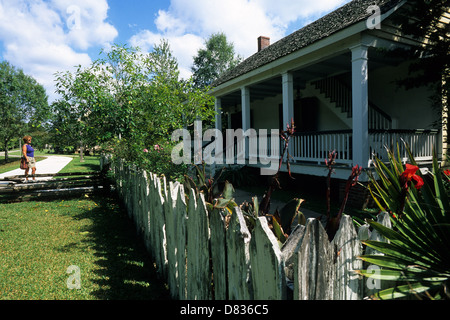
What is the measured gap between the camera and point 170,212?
9.66ft

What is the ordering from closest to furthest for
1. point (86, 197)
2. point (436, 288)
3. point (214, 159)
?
point (436, 288), point (86, 197), point (214, 159)

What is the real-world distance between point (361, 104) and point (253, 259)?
5.98 m

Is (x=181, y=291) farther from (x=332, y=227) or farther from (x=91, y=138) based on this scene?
(x=91, y=138)

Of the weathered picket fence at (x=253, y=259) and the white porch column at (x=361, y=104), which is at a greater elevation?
the white porch column at (x=361, y=104)

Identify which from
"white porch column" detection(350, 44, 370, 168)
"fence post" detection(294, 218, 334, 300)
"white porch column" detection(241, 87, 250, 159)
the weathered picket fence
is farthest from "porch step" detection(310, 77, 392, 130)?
"fence post" detection(294, 218, 334, 300)

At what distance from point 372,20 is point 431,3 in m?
1.40

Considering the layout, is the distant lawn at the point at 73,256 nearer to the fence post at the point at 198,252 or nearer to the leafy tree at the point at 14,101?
the fence post at the point at 198,252

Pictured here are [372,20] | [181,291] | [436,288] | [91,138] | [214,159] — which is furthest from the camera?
[214,159]

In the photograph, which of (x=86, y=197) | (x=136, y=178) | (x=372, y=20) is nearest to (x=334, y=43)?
(x=372, y=20)

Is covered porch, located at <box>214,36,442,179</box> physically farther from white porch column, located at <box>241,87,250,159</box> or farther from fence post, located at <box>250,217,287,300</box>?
fence post, located at <box>250,217,287,300</box>

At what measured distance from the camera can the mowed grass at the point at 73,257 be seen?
10.00 feet

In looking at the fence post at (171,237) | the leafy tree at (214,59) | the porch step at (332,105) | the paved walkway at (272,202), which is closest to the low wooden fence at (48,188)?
the paved walkway at (272,202)

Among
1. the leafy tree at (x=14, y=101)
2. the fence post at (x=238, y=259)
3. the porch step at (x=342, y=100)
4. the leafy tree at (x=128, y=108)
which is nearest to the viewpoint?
the fence post at (x=238, y=259)

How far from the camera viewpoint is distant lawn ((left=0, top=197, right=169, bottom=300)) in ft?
10.0
